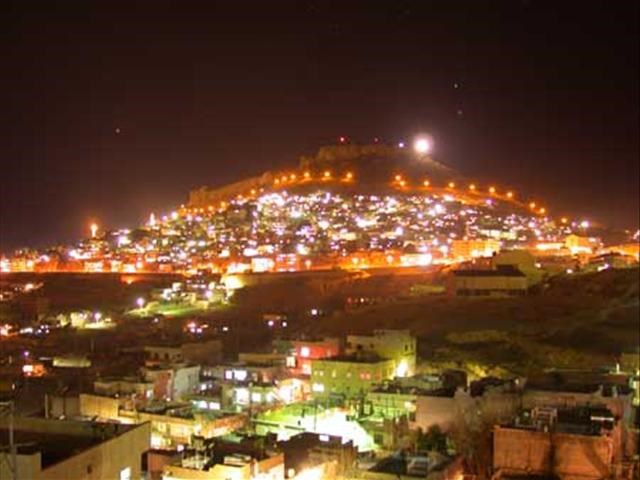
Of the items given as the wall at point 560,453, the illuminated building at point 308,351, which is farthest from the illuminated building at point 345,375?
the wall at point 560,453

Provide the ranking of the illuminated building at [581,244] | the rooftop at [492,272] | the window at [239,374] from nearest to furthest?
the window at [239,374]
the rooftop at [492,272]
the illuminated building at [581,244]

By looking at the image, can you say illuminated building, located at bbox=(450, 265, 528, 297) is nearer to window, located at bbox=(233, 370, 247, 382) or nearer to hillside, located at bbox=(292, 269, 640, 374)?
hillside, located at bbox=(292, 269, 640, 374)

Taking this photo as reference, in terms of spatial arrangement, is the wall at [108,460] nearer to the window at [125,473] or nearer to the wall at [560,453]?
the window at [125,473]

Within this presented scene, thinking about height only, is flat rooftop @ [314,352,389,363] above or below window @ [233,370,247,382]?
above

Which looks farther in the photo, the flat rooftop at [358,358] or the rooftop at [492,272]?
the rooftop at [492,272]

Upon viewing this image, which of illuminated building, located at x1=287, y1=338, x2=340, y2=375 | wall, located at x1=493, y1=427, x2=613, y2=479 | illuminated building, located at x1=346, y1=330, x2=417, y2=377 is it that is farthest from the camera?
illuminated building, located at x1=287, y1=338, x2=340, y2=375

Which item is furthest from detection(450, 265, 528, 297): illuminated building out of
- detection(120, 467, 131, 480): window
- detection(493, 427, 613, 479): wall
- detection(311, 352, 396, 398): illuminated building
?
detection(120, 467, 131, 480): window

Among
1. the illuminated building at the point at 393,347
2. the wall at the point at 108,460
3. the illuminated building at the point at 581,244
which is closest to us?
the wall at the point at 108,460

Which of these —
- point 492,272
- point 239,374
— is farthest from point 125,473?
point 492,272

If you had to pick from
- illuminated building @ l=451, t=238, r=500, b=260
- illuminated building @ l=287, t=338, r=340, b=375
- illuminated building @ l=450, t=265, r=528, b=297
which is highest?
illuminated building @ l=451, t=238, r=500, b=260

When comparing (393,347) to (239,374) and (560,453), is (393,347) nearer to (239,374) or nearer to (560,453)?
(239,374)

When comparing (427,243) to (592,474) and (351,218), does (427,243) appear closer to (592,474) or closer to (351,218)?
(351,218)

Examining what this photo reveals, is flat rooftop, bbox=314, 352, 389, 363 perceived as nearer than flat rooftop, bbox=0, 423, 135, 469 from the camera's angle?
No
